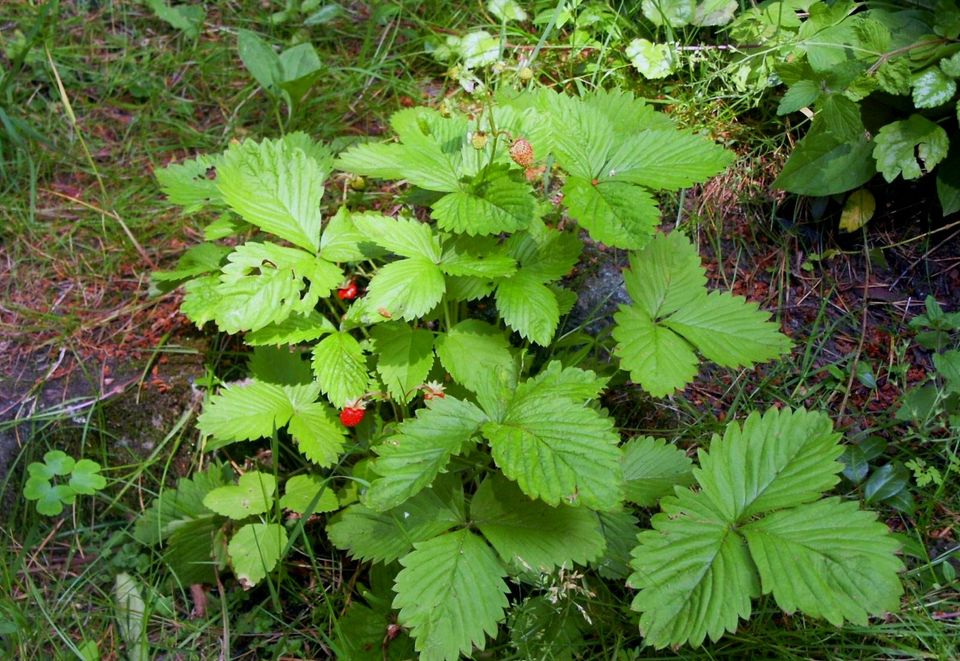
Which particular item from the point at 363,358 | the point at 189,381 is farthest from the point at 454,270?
the point at 189,381

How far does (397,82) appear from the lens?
280 centimetres

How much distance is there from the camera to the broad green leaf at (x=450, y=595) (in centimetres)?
157

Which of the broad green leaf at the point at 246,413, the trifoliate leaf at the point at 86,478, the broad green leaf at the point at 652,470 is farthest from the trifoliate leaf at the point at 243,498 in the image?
the broad green leaf at the point at 652,470

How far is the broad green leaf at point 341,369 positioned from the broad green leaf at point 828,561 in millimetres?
901

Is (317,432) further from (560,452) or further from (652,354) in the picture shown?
(652,354)

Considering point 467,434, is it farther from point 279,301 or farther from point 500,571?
point 279,301

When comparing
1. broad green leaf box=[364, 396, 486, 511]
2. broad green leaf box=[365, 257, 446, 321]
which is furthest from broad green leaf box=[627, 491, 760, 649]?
broad green leaf box=[365, 257, 446, 321]

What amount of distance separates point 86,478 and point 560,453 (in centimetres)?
137

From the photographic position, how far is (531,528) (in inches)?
67.1

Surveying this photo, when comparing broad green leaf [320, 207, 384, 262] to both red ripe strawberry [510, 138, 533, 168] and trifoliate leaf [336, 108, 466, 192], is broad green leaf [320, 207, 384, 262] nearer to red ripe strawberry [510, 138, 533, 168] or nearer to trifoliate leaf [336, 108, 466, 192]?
trifoliate leaf [336, 108, 466, 192]

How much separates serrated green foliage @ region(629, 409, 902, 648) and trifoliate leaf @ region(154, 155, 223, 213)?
1429 millimetres

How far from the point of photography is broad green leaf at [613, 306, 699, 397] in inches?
70.2

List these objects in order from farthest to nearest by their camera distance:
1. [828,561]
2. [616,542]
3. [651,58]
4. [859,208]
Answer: [651,58] → [859,208] → [616,542] → [828,561]

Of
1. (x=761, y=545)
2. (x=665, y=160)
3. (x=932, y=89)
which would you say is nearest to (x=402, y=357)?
(x=665, y=160)
